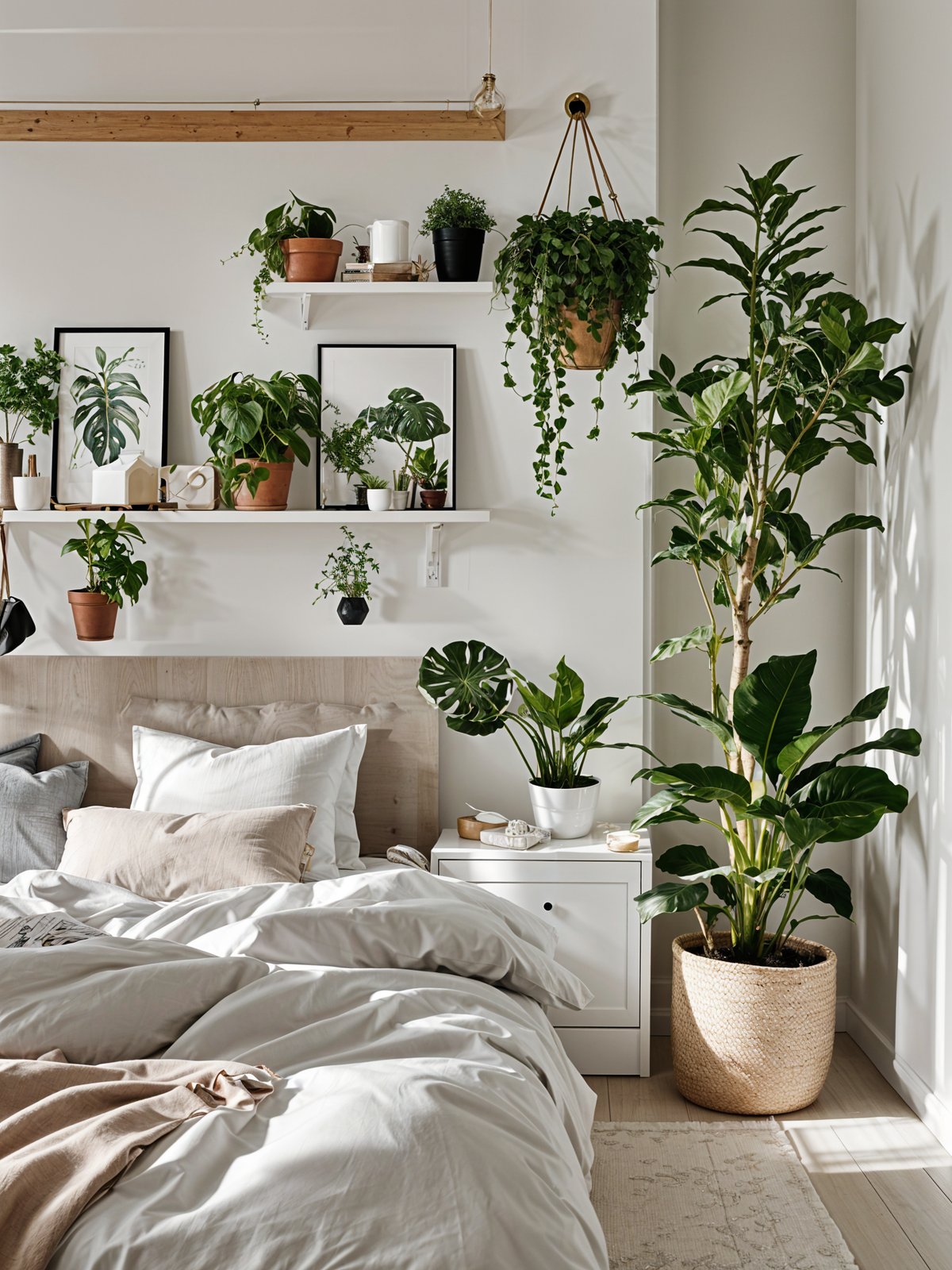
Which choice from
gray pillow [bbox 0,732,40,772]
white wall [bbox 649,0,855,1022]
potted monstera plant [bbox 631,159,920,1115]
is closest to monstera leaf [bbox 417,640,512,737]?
potted monstera plant [bbox 631,159,920,1115]

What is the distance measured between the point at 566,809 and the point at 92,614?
1.42 meters

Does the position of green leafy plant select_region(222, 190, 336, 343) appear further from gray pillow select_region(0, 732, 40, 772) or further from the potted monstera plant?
gray pillow select_region(0, 732, 40, 772)

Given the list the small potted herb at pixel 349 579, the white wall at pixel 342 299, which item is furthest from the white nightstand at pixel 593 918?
the small potted herb at pixel 349 579

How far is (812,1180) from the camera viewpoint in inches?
98.9

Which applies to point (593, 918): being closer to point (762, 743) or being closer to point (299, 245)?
point (762, 743)

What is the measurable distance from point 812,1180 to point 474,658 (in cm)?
151

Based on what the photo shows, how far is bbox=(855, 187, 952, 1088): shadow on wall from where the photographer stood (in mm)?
2684

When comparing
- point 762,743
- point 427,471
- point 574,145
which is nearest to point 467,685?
point 427,471

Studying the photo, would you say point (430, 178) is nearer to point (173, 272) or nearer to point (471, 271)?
point (471, 271)

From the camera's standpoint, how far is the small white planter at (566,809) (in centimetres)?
309

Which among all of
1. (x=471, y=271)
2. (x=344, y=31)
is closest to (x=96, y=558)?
(x=471, y=271)

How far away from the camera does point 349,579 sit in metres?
3.35

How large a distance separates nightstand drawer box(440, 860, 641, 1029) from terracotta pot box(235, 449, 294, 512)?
3.78 feet

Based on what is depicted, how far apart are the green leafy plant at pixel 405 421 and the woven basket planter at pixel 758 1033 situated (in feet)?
5.10
